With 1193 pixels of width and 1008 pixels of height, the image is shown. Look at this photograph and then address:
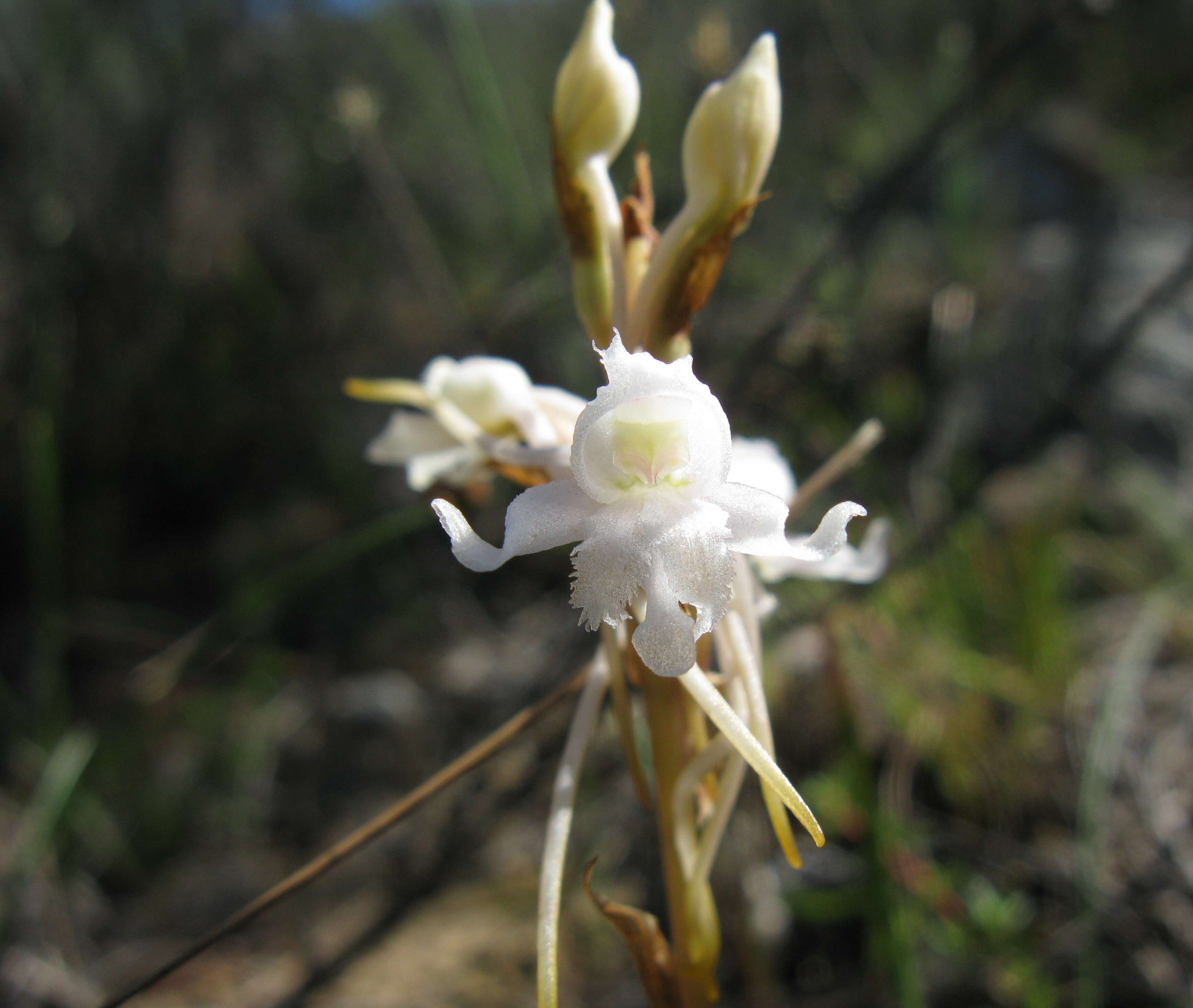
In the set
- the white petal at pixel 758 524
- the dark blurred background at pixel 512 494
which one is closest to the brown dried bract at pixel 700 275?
the white petal at pixel 758 524

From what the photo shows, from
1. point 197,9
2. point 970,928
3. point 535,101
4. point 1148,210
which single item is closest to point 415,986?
point 970,928

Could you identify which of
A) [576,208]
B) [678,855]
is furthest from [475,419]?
[678,855]


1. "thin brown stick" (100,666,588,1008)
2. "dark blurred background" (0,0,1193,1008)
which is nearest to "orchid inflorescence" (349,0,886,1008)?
"thin brown stick" (100,666,588,1008)

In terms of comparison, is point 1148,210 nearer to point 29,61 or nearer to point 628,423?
point 628,423

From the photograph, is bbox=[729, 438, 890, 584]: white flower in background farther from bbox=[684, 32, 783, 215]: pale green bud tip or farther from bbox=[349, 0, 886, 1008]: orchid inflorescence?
bbox=[684, 32, 783, 215]: pale green bud tip

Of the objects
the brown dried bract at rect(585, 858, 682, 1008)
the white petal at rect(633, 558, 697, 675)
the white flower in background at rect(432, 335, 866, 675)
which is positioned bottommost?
the brown dried bract at rect(585, 858, 682, 1008)

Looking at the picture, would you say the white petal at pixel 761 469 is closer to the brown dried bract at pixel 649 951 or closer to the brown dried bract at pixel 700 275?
the brown dried bract at pixel 700 275

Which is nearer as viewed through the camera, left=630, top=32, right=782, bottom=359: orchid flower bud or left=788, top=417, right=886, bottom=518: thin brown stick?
left=630, top=32, right=782, bottom=359: orchid flower bud
